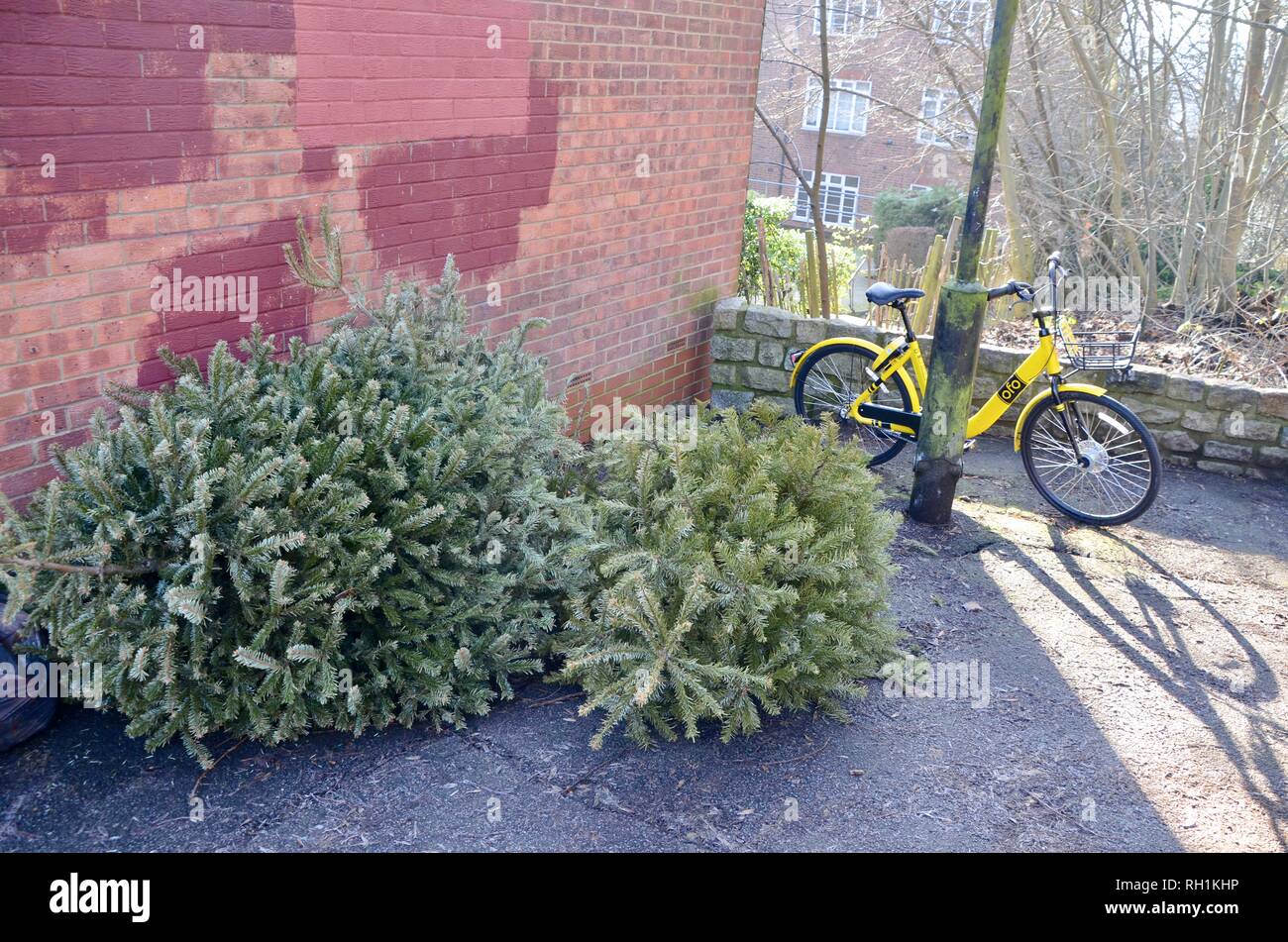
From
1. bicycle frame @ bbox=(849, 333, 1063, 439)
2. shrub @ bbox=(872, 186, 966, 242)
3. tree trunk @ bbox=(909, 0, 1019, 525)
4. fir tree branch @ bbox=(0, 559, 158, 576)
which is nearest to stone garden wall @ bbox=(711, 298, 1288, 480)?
bicycle frame @ bbox=(849, 333, 1063, 439)

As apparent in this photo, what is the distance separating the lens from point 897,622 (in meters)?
4.79

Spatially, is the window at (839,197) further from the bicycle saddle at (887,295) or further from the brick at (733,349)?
the bicycle saddle at (887,295)

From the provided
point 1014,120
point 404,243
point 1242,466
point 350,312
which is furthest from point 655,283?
point 1014,120

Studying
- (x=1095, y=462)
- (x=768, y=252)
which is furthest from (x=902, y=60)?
(x=1095, y=462)

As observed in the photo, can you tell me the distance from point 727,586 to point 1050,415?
11.6ft

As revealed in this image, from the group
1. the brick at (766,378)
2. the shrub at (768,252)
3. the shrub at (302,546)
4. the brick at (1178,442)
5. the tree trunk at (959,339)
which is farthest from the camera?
the shrub at (768,252)

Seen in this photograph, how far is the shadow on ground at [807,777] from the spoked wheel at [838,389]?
2.68 metres

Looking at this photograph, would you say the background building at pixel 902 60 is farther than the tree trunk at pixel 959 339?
Yes

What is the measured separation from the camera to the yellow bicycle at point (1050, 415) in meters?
6.07

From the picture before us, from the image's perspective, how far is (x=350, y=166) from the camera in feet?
14.9

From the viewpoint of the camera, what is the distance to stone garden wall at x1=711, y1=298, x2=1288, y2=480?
7.08 metres

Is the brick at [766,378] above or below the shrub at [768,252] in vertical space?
below

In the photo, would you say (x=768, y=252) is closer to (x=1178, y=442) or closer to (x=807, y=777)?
(x=1178, y=442)

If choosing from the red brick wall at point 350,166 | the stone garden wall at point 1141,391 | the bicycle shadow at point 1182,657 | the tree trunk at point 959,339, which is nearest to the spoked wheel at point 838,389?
the stone garden wall at point 1141,391
